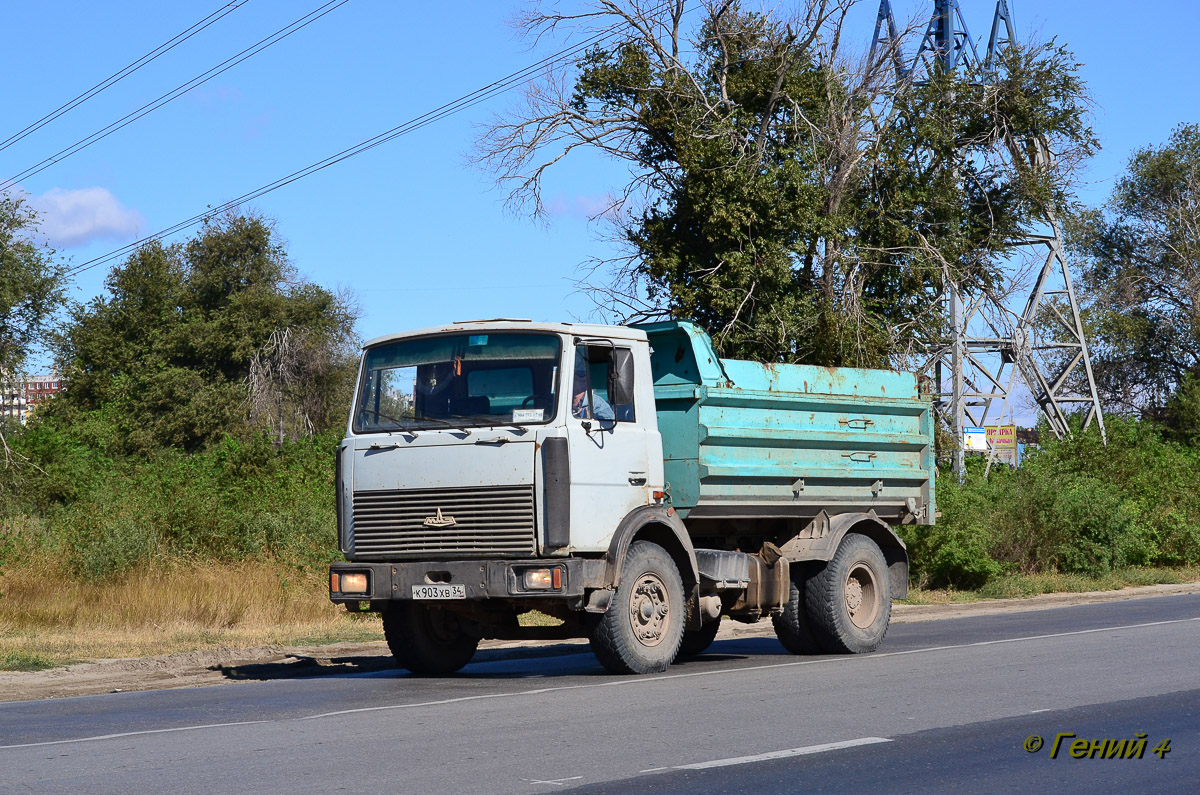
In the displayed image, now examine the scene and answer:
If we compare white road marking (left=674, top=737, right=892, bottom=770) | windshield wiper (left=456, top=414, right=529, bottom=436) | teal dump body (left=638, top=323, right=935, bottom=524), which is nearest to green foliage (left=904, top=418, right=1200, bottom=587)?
teal dump body (left=638, top=323, right=935, bottom=524)

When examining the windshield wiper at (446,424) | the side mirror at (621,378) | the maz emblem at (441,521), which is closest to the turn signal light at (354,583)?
the maz emblem at (441,521)

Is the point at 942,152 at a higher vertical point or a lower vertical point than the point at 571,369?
higher

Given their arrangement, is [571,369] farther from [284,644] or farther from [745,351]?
[745,351]

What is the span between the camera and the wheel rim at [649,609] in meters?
10.8

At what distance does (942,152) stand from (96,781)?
21.9m

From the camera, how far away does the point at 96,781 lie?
21.1 feet

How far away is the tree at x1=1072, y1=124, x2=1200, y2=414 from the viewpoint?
51.6m

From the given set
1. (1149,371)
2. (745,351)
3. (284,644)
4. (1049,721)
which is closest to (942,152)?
(745,351)

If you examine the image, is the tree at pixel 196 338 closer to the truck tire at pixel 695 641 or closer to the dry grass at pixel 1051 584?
the dry grass at pixel 1051 584

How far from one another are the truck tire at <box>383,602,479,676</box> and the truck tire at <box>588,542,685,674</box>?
67.3 inches

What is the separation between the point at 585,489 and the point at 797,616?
3.73m

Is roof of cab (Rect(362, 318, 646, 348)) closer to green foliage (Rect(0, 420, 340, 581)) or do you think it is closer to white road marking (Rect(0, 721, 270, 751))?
white road marking (Rect(0, 721, 270, 751))

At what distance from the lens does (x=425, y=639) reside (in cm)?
1177

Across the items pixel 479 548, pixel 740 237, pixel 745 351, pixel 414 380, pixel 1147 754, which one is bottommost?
pixel 1147 754
